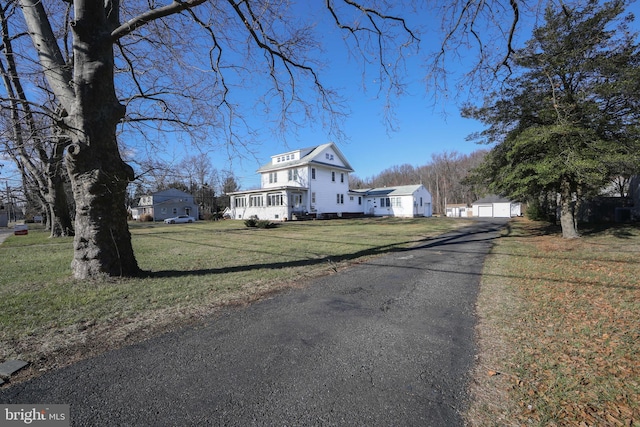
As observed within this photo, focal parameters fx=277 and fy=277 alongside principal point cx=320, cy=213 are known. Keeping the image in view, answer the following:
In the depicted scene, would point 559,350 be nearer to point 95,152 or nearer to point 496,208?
point 95,152

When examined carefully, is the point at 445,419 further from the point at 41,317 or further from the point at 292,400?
the point at 41,317

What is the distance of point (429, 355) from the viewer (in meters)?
2.94

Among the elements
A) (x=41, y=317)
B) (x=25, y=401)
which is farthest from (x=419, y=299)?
(x=41, y=317)

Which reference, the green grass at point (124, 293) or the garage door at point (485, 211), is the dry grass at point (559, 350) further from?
the garage door at point (485, 211)

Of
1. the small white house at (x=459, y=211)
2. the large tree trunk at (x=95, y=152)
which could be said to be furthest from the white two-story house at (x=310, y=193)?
the large tree trunk at (x=95, y=152)

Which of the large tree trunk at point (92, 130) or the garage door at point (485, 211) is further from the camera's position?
the garage door at point (485, 211)

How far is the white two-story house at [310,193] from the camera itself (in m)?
30.6

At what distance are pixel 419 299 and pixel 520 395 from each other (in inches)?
97.9

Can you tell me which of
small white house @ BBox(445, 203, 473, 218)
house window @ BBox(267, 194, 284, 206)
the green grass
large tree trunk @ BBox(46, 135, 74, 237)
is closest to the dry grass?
the green grass

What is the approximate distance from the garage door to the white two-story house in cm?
1152

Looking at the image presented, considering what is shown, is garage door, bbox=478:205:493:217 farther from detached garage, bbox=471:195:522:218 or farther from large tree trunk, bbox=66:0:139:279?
large tree trunk, bbox=66:0:139:279

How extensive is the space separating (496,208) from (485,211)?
2135 millimetres

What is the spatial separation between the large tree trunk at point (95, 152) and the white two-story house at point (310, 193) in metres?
23.4

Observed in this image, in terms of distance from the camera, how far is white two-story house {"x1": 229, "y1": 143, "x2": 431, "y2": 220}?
3056 cm
